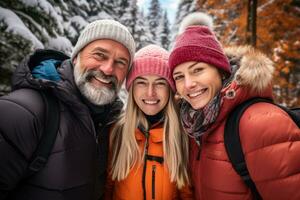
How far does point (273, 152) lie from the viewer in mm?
2670

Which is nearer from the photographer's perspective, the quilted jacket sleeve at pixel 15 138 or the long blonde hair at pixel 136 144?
the quilted jacket sleeve at pixel 15 138

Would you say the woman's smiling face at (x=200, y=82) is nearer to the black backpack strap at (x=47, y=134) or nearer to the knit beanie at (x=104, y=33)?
the knit beanie at (x=104, y=33)

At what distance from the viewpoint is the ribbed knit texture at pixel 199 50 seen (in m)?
3.62

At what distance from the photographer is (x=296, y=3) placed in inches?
428

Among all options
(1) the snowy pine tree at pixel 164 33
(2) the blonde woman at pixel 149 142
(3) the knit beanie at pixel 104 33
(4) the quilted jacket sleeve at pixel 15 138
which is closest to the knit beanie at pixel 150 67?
(2) the blonde woman at pixel 149 142

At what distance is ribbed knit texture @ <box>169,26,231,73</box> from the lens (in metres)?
3.62

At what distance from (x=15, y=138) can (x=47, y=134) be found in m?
0.31

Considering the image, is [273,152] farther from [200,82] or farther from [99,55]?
[99,55]

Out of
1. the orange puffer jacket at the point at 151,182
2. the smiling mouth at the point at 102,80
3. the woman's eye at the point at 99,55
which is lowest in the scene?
the orange puffer jacket at the point at 151,182

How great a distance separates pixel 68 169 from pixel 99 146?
68 cm

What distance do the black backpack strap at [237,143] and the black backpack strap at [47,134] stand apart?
1763 millimetres

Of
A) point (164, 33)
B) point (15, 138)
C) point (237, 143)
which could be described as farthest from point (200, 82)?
point (164, 33)

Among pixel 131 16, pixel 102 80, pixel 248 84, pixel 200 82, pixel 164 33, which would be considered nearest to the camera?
pixel 248 84

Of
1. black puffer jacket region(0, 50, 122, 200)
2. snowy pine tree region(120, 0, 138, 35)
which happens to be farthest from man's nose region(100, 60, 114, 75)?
snowy pine tree region(120, 0, 138, 35)
